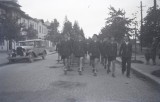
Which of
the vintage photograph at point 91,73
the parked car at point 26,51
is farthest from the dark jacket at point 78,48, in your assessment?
the parked car at point 26,51

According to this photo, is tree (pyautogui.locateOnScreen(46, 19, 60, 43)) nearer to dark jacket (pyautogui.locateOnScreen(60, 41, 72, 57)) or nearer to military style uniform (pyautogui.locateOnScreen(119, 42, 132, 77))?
dark jacket (pyautogui.locateOnScreen(60, 41, 72, 57))

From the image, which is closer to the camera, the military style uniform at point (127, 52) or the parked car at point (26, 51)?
the military style uniform at point (127, 52)

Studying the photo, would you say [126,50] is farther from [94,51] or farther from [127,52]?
[94,51]

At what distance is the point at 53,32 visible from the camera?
6812 centimetres

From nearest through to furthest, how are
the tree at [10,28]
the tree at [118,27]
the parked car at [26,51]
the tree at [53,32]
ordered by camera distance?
the parked car at [26,51]
the tree at [118,27]
the tree at [10,28]
the tree at [53,32]

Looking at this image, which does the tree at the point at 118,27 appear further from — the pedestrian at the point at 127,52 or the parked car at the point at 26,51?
the pedestrian at the point at 127,52

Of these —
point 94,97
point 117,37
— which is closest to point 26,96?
point 94,97

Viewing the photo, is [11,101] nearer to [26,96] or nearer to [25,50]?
[26,96]

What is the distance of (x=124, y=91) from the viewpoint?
7145mm

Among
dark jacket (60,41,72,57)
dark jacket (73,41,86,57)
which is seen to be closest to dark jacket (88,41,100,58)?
dark jacket (73,41,86,57)

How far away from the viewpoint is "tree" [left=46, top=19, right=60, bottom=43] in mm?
62625

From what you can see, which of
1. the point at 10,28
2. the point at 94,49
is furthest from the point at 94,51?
the point at 10,28

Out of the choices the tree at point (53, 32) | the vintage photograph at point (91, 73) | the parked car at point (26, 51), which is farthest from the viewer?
the tree at point (53, 32)

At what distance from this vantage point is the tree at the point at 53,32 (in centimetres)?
6262
